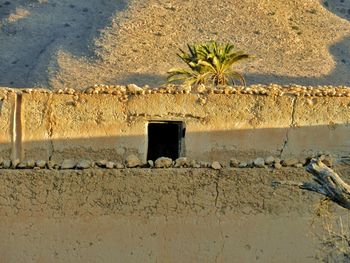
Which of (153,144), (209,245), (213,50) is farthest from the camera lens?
(213,50)

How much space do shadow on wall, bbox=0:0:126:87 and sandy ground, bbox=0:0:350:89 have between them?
6 cm

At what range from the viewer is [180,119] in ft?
49.6

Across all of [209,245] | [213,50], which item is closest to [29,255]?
[209,245]

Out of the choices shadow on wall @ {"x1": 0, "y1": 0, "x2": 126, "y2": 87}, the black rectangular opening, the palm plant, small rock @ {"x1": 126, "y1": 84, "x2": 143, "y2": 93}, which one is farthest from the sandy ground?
small rock @ {"x1": 126, "y1": 84, "x2": 143, "y2": 93}

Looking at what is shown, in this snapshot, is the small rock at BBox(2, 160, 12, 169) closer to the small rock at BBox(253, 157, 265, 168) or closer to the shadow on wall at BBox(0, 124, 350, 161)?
the shadow on wall at BBox(0, 124, 350, 161)

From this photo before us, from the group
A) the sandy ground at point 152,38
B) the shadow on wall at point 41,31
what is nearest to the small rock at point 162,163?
the sandy ground at point 152,38

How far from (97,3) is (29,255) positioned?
49.5 meters

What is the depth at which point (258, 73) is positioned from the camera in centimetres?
5000

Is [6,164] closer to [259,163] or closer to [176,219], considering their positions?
[176,219]

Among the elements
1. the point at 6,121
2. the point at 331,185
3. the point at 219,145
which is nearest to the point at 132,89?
the point at 219,145

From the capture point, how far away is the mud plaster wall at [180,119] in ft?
48.9

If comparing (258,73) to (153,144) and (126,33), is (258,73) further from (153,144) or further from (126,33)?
(153,144)

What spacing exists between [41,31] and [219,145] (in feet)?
145

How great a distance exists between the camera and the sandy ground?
50500mm
